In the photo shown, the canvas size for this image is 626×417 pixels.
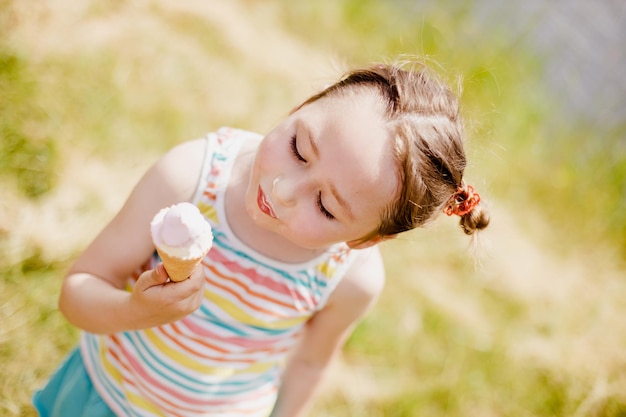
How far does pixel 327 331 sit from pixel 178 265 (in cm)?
59

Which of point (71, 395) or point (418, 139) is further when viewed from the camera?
point (71, 395)

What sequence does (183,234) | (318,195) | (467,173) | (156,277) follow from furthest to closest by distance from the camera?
(467,173)
(318,195)
(156,277)
(183,234)

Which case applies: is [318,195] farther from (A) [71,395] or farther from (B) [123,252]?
(A) [71,395]

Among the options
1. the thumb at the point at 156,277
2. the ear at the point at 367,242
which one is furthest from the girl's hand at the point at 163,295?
the ear at the point at 367,242

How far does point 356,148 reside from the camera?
1.16 meters

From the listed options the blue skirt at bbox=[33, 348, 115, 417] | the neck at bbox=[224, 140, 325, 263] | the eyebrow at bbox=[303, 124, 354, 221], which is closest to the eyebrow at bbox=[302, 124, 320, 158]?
the eyebrow at bbox=[303, 124, 354, 221]

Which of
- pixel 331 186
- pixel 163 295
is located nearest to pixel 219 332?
pixel 163 295

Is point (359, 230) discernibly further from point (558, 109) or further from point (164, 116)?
point (558, 109)

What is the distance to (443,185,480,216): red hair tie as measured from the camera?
133 centimetres

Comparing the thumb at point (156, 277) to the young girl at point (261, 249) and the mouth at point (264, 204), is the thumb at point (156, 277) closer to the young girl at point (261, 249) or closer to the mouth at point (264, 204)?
the young girl at point (261, 249)

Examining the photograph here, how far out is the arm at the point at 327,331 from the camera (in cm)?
144

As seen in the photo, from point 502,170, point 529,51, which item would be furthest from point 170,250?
point 529,51

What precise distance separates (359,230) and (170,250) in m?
0.41

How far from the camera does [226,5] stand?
3.38 m
